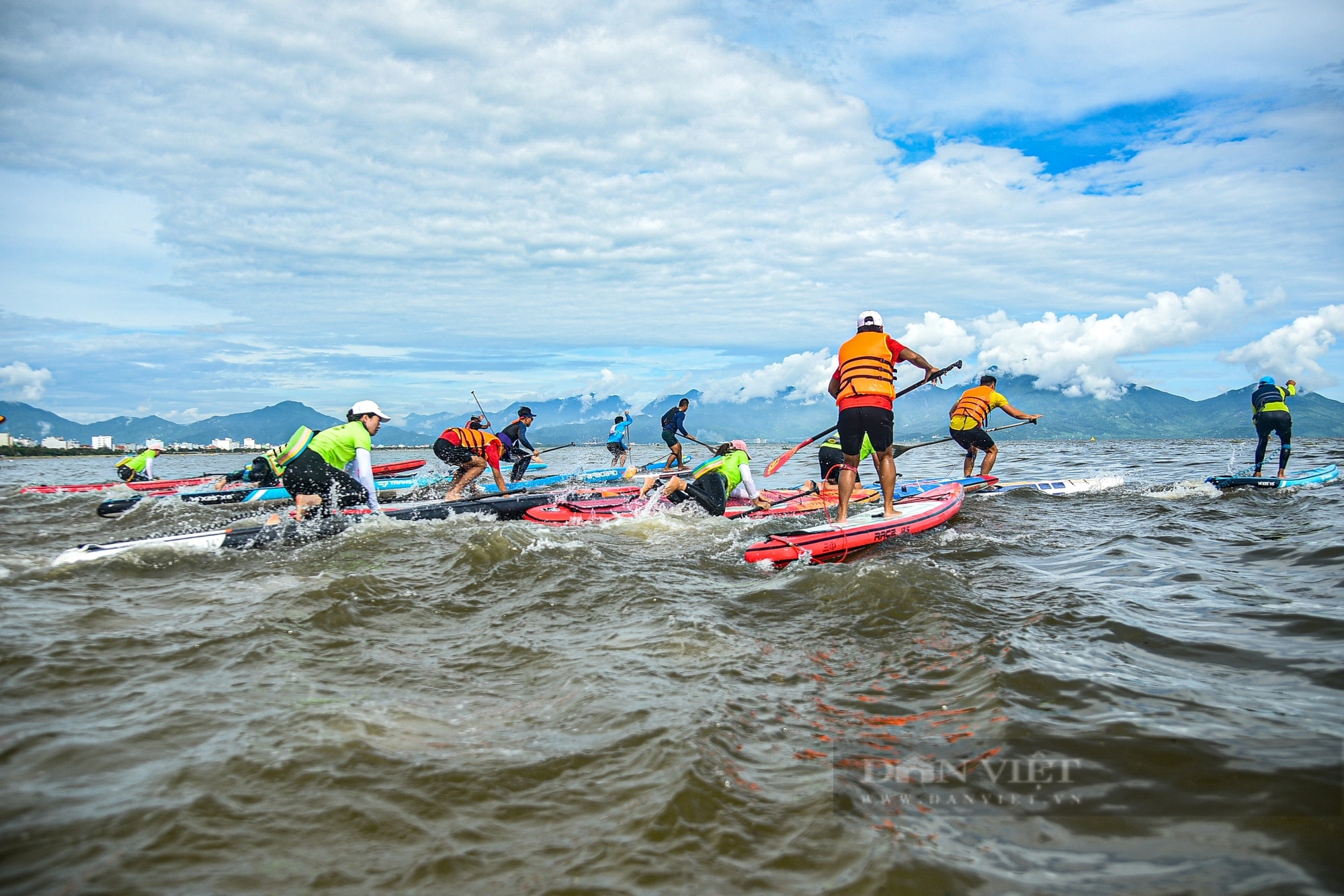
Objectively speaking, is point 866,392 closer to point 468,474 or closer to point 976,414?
point 976,414

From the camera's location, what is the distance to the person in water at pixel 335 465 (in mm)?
9875

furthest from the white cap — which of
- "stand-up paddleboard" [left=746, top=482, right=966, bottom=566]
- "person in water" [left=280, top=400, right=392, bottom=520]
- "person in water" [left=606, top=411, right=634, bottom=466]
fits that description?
"person in water" [left=606, top=411, right=634, bottom=466]

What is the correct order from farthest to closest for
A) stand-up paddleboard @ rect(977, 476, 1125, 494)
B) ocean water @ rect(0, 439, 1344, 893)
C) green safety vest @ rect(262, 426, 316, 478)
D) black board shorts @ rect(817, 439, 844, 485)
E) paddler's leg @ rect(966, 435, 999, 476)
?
1. paddler's leg @ rect(966, 435, 999, 476)
2. stand-up paddleboard @ rect(977, 476, 1125, 494)
3. black board shorts @ rect(817, 439, 844, 485)
4. green safety vest @ rect(262, 426, 316, 478)
5. ocean water @ rect(0, 439, 1344, 893)

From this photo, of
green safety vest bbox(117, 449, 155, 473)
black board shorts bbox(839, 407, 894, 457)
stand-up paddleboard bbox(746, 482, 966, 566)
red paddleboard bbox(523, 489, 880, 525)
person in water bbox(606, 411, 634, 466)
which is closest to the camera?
stand-up paddleboard bbox(746, 482, 966, 566)

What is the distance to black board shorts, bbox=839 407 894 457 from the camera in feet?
28.1

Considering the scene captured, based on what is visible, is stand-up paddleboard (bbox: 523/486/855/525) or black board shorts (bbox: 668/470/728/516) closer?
black board shorts (bbox: 668/470/728/516)

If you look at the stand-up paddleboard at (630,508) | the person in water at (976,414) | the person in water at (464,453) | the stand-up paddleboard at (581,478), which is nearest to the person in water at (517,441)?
the stand-up paddleboard at (581,478)

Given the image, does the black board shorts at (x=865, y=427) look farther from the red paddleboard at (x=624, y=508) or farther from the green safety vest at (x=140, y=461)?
the green safety vest at (x=140, y=461)

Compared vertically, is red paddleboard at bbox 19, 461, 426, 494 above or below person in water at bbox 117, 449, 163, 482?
below

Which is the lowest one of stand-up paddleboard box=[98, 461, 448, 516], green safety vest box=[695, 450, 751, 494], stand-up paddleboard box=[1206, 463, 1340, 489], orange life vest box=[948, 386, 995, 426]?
stand-up paddleboard box=[1206, 463, 1340, 489]

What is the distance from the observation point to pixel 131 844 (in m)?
2.53

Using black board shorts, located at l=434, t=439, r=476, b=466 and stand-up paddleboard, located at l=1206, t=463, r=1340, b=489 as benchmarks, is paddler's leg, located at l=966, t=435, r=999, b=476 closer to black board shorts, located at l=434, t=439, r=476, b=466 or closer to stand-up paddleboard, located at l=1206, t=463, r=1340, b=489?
stand-up paddleboard, located at l=1206, t=463, r=1340, b=489

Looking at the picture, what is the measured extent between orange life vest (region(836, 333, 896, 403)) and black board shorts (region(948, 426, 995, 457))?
6.75 metres

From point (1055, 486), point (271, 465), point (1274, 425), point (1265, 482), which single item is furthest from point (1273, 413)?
point (271, 465)
